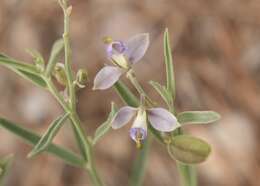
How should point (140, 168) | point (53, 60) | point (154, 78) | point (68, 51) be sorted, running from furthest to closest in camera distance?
point (154, 78), point (140, 168), point (53, 60), point (68, 51)

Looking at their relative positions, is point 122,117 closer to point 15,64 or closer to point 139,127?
point 139,127

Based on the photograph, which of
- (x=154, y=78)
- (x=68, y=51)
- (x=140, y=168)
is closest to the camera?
(x=68, y=51)

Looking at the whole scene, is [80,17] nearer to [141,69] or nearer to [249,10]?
[141,69]

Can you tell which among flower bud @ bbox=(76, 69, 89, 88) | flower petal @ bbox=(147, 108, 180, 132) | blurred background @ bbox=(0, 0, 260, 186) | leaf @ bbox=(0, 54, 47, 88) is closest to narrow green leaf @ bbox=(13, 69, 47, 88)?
leaf @ bbox=(0, 54, 47, 88)

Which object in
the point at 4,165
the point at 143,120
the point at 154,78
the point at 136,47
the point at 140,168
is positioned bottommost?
the point at 154,78

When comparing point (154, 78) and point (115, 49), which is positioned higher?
point (115, 49)

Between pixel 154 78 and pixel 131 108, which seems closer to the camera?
pixel 131 108

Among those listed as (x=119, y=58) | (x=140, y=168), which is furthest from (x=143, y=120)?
(x=140, y=168)

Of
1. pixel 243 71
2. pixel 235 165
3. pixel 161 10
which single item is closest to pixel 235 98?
pixel 243 71
